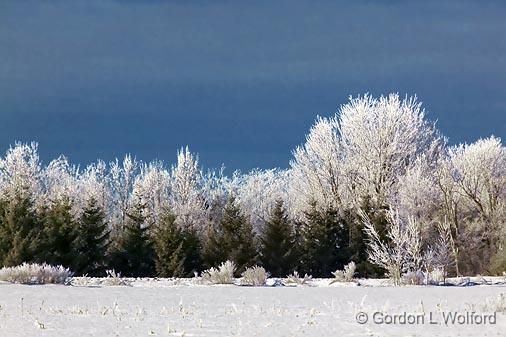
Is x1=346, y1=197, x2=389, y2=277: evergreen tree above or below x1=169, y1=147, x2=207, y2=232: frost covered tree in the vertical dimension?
below

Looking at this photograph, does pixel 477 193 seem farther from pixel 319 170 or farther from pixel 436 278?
pixel 436 278

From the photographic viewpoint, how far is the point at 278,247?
120 feet

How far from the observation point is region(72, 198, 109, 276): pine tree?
3506 centimetres

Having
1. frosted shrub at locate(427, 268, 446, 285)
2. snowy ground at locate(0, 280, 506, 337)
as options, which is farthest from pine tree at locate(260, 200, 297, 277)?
snowy ground at locate(0, 280, 506, 337)

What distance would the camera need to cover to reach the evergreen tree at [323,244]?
37.1 meters

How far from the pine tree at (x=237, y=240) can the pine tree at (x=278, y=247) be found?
61 cm

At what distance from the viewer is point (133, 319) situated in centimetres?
1073

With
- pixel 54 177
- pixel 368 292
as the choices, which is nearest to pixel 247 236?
pixel 368 292

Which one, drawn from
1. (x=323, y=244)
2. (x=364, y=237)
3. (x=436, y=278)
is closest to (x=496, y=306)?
(x=436, y=278)

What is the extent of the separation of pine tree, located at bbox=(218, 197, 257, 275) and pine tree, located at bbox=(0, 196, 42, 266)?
8.75 metres

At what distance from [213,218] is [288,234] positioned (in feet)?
44.9

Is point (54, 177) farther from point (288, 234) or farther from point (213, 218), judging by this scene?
point (288, 234)

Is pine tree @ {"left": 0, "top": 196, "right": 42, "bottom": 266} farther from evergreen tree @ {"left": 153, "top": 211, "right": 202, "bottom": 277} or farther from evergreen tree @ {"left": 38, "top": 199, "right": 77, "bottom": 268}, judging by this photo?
evergreen tree @ {"left": 153, "top": 211, "right": 202, "bottom": 277}

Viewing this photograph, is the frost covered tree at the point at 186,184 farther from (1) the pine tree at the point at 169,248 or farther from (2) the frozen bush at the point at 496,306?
(2) the frozen bush at the point at 496,306
